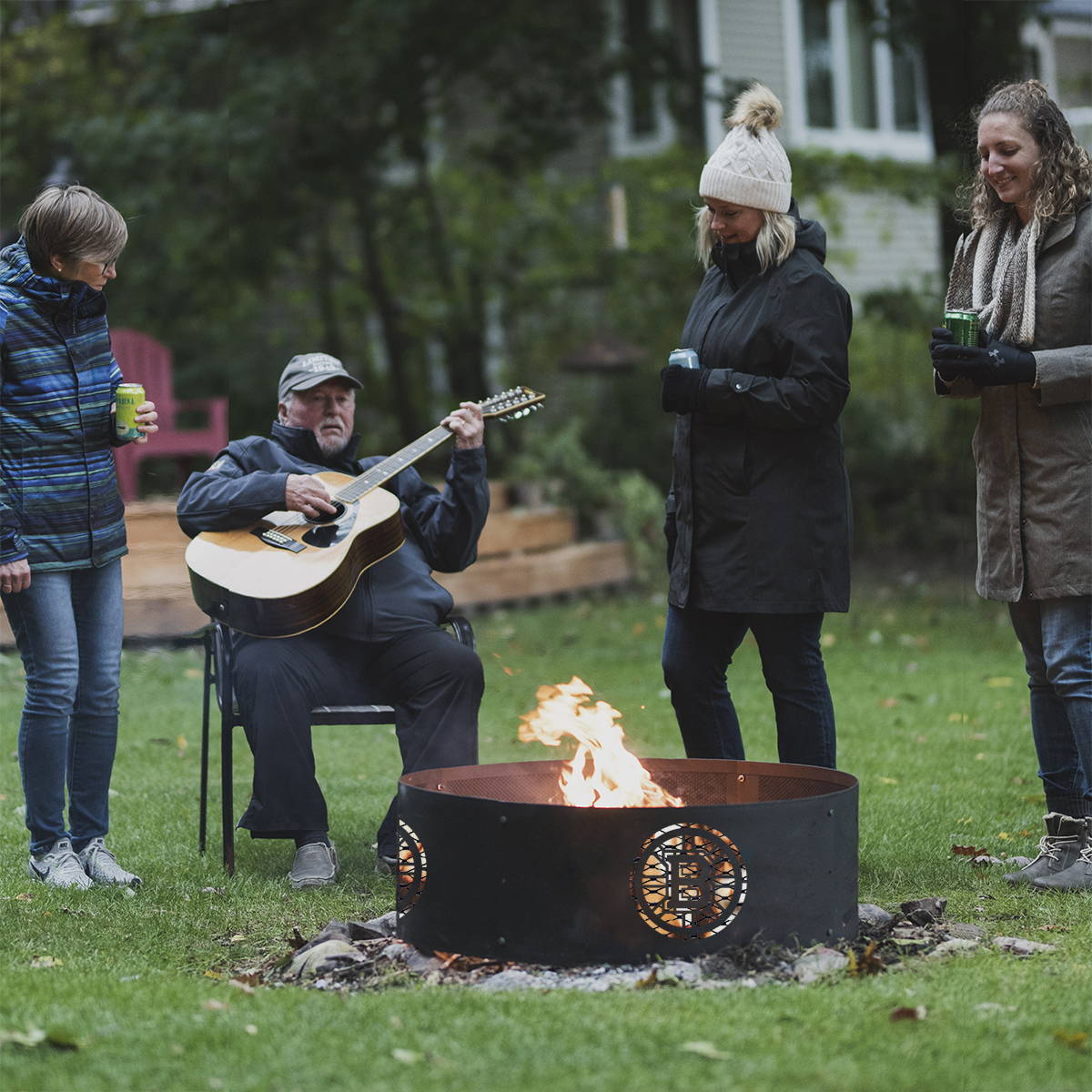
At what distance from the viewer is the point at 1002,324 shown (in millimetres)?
4578

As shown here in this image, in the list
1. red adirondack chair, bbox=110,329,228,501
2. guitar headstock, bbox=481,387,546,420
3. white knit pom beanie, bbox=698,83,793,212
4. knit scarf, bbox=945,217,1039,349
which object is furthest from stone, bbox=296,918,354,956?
red adirondack chair, bbox=110,329,228,501

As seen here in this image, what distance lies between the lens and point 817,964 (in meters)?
3.70

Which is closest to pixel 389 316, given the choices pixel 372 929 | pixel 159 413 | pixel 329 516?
pixel 159 413

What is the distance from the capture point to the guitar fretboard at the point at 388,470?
200 inches

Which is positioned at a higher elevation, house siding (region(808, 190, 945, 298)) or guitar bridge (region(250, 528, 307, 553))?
house siding (region(808, 190, 945, 298))

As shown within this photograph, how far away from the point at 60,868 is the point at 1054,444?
299cm

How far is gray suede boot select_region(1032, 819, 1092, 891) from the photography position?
14.7ft

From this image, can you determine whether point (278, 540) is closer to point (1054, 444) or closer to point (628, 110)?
point (1054, 444)

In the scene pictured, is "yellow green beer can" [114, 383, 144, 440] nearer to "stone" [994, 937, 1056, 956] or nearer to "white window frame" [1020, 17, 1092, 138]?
"stone" [994, 937, 1056, 956]

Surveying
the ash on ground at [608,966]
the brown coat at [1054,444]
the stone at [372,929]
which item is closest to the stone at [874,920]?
the ash on ground at [608,966]

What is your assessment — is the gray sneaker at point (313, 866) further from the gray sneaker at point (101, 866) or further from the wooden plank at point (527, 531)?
the wooden plank at point (527, 531)

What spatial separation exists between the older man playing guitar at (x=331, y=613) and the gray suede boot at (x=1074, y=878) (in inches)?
66.1

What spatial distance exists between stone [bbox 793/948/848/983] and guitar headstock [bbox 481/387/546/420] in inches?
82.4

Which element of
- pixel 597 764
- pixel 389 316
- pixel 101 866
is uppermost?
pixel 389 316
